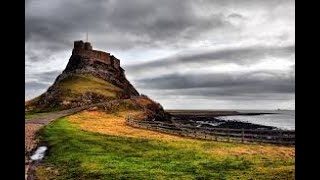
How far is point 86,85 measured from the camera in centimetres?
11662

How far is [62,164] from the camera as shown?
842 inches

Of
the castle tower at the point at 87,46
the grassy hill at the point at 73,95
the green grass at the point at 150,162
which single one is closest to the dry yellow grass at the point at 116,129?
the green grass at the point at 150,162

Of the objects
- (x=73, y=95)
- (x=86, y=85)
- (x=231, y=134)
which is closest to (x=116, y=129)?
(x=231, y=134)

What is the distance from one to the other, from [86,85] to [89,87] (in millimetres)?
5019

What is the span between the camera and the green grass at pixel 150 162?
17.5m

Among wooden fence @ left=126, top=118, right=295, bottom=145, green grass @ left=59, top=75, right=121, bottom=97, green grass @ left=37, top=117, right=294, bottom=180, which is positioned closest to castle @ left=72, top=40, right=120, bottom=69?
green grass @ left=59, top=75, right=121, bottom=97

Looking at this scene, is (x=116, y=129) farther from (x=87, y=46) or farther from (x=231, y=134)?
(x=87, y=46)

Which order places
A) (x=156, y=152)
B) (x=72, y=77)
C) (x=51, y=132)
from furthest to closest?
(x=72, y=77) → (x=51, y=132) → (x=156, y=152)

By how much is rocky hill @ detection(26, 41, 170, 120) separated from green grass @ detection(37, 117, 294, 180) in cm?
6040

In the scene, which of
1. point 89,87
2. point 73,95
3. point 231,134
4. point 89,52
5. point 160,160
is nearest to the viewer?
point 160,160
